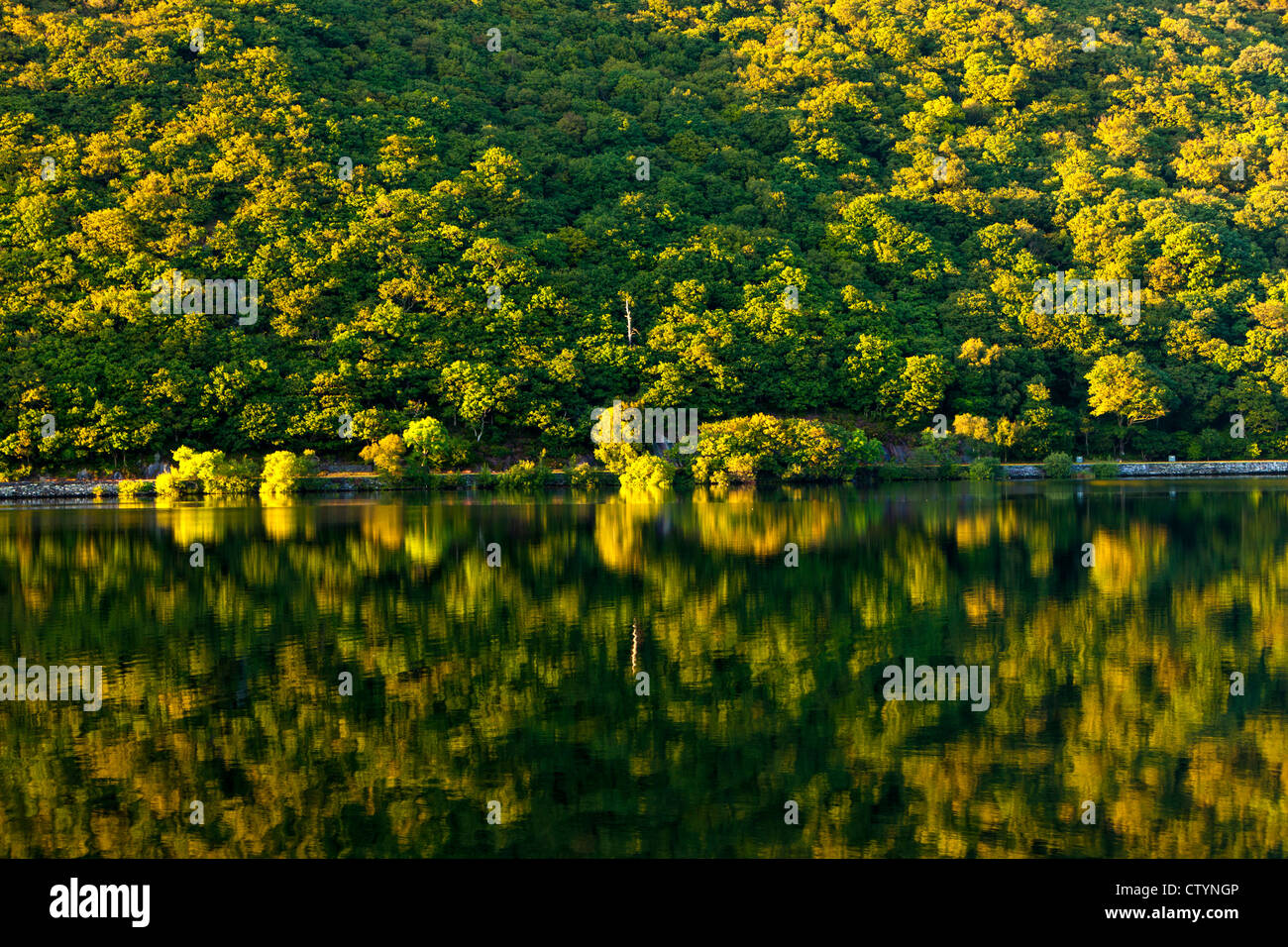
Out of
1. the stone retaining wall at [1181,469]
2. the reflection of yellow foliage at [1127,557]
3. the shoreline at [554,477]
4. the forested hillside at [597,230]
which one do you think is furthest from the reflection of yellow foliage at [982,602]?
the stone retaining wall at [1181,469]

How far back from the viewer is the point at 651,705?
48.0 ft

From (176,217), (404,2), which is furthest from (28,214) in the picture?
(404,2)

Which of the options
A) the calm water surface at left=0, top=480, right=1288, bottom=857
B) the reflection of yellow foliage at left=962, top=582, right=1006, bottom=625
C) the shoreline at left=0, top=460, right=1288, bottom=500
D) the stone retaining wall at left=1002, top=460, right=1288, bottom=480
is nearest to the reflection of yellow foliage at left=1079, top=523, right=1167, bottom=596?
the calm water surface at left=0, top=480, right=1288, bottom=857

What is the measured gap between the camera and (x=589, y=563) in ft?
89.7

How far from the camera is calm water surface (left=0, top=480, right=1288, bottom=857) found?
35.7ft

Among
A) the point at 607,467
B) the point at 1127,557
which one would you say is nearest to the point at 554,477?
the point at 607,467

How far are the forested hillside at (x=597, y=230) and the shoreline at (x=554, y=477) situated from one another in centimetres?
253

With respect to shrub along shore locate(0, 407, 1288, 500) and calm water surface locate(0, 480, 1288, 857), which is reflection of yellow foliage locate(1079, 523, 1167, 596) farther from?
shrub along shore locate(0, 407, 1288, 500)

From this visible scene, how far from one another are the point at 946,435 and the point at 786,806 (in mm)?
62506

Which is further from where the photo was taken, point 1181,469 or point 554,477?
point 1181,469

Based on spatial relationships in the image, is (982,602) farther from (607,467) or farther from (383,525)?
(607,467)

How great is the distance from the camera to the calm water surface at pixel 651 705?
10867 mm

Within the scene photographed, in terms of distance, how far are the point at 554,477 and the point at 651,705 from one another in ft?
162
